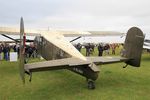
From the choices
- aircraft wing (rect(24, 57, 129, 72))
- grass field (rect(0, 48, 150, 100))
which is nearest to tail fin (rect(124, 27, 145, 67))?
grass field (rect(0, 48, 150, 100))

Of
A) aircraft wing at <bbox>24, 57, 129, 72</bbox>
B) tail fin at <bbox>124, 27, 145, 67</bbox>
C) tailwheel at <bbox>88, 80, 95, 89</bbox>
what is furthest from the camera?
tail fin at <bbox>124, 27, 145, 67</bbox>

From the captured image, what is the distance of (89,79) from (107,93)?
935 millimetres

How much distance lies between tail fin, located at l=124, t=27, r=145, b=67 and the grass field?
1238 mm

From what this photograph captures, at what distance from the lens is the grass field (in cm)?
1036

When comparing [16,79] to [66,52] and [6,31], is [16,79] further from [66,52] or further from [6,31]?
[6,31]

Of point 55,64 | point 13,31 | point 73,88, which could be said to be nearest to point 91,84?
point 73,88

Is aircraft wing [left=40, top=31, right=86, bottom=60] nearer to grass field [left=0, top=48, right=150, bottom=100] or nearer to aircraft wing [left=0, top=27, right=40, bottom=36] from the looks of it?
grass field [left=0, top=48, right=150, bottom=100]

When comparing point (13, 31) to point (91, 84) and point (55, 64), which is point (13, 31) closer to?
point (91, 84)

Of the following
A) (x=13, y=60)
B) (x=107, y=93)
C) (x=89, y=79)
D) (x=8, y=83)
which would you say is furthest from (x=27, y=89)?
(x=13, y=60)

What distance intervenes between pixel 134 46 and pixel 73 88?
3.33m

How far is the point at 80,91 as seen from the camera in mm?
11188

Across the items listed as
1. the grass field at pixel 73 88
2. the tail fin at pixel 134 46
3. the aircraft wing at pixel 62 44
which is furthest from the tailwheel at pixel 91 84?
the tail fin at pixel 134 46

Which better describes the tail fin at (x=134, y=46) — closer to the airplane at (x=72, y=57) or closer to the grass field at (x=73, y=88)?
the airplane at (x=72, y=57)

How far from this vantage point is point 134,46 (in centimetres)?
1203
